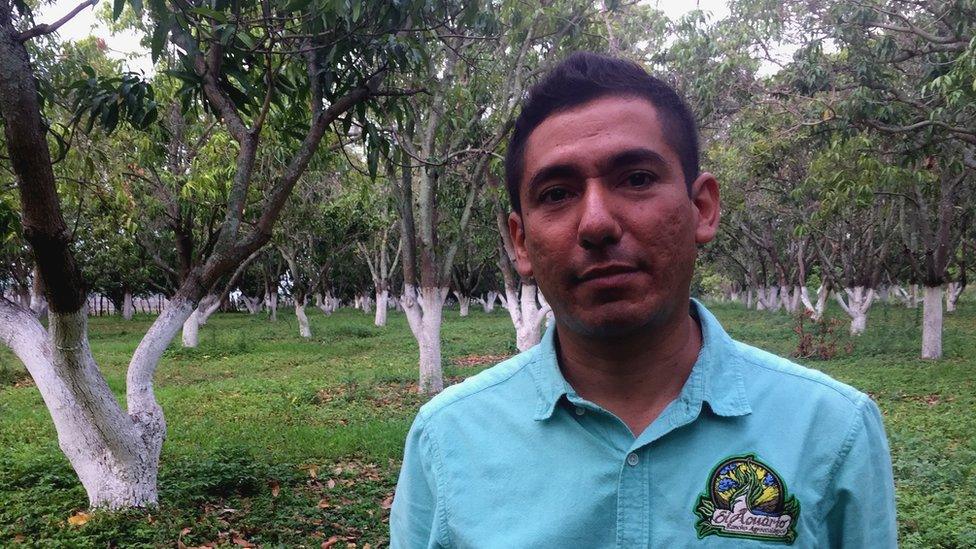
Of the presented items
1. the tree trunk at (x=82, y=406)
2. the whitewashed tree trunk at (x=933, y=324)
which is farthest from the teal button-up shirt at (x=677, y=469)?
the whitewashed tree trunk at (x=933, y=324)

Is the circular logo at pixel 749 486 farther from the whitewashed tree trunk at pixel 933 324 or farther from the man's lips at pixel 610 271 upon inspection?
the whitewashed tree trunk at pixel 933 324

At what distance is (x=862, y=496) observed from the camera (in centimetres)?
129

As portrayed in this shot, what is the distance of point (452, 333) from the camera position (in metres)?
23.7

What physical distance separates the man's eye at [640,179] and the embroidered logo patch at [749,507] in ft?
1.84

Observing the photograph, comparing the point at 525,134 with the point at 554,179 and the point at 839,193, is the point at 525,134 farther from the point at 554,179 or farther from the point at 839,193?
the point at 839,193

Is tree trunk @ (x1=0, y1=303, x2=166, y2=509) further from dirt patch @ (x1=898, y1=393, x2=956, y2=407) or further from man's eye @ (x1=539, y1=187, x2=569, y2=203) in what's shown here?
dirt patch @ (x1=898, y1=393, x2=956, y2=407)

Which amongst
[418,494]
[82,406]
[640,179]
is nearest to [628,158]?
[640,179]

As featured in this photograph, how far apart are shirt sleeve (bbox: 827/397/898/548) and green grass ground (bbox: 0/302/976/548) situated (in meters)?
4.25

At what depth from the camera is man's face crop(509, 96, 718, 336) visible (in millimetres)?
1374

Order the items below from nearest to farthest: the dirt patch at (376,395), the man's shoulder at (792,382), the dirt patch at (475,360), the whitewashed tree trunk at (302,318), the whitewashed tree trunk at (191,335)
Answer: the man's shoulder at (792,382) → the dirt patch at (376,395) → the dirt patch at (475,360) → the whitewashed tree trunk at (191,335) → the whitewashed tree trunk at (302,318)

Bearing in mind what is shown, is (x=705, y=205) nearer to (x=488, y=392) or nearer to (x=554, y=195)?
(x=554, y=195)

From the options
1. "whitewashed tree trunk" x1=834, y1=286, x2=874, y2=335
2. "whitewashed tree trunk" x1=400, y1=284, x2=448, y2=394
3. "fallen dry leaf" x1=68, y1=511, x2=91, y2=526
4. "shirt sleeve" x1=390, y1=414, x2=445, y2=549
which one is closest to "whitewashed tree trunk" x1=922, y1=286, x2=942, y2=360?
"whitewashed tree trunk" x1=834, y1=286, x2=874, y2=335

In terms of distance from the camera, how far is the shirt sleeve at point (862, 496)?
1290mm

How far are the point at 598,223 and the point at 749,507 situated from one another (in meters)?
0.57
